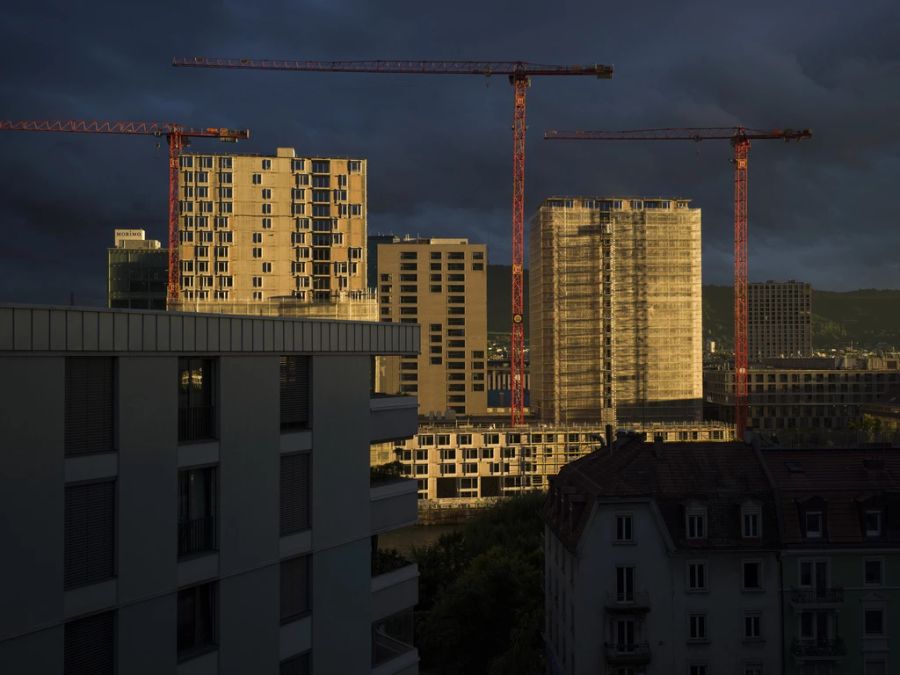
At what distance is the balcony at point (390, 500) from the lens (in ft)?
30.1

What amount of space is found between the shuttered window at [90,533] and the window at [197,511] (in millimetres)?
691

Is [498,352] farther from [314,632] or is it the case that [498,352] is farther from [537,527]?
[314,632]

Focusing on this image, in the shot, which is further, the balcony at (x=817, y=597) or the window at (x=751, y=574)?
the window at (x=751, y=574)

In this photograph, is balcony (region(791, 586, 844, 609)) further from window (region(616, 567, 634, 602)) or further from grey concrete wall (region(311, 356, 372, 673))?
grey concrete wall (region(311, 356, 372, 673))

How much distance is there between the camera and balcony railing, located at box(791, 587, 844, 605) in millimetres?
17922

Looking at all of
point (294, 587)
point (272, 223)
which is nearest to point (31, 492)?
point (294, 587)

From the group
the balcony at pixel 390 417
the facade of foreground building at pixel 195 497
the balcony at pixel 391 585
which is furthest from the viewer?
the balcony at pixel 390 417

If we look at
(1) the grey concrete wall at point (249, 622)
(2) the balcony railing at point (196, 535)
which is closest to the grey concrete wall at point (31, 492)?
A: (2) the balcony railing at point (196, 535)

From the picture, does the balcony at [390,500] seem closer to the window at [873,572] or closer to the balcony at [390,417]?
the balcony at [390,417]

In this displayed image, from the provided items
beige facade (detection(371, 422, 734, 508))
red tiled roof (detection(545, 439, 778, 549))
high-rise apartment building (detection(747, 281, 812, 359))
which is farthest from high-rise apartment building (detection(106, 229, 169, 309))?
high-rise apartment building (detection(747, 281, 812, 359))

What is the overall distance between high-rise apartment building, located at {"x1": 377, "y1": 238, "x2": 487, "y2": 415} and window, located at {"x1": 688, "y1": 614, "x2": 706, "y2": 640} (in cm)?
6022

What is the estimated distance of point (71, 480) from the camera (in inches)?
244

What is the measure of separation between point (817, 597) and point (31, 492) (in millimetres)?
16324

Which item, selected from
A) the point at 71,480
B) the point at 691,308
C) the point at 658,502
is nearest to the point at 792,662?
the point at 658,502
